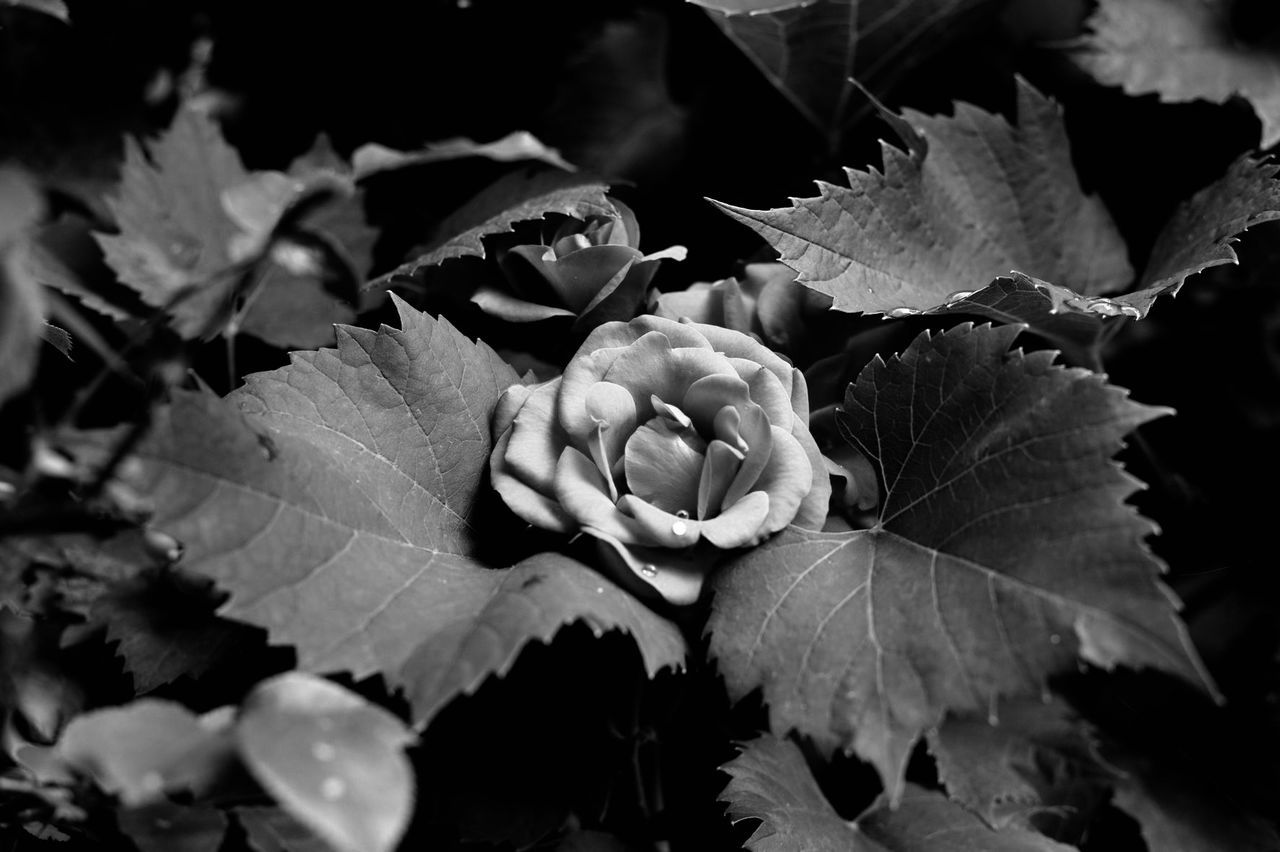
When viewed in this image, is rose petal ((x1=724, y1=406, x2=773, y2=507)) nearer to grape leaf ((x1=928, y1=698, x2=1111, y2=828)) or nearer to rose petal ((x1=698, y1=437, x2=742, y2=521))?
rose petal ((x1=698, y1=437, x2=742, y2=521))

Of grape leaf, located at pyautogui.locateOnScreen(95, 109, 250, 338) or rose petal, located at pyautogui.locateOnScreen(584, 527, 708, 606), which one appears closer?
rose petal, located at pyautogui.locateOnScreen(584, 527, 708, 606)

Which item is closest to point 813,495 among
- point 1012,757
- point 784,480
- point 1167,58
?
point 784,480

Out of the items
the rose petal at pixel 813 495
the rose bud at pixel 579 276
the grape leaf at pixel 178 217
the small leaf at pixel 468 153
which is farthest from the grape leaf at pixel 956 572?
the grape leaf at pixel 178 217

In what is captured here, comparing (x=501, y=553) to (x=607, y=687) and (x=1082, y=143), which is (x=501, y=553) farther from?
(x=1082, y=143)

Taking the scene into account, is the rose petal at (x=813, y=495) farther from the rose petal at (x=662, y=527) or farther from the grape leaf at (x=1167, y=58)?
the grape leaf at (x=1167, y=58)

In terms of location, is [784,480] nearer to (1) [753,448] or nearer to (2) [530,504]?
(1) [753,448]

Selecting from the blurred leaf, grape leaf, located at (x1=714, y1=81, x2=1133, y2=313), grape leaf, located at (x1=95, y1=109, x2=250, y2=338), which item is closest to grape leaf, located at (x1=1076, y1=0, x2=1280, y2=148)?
grape leaf, located at (x1=714, y1=81, x2=1133, y2=313)
